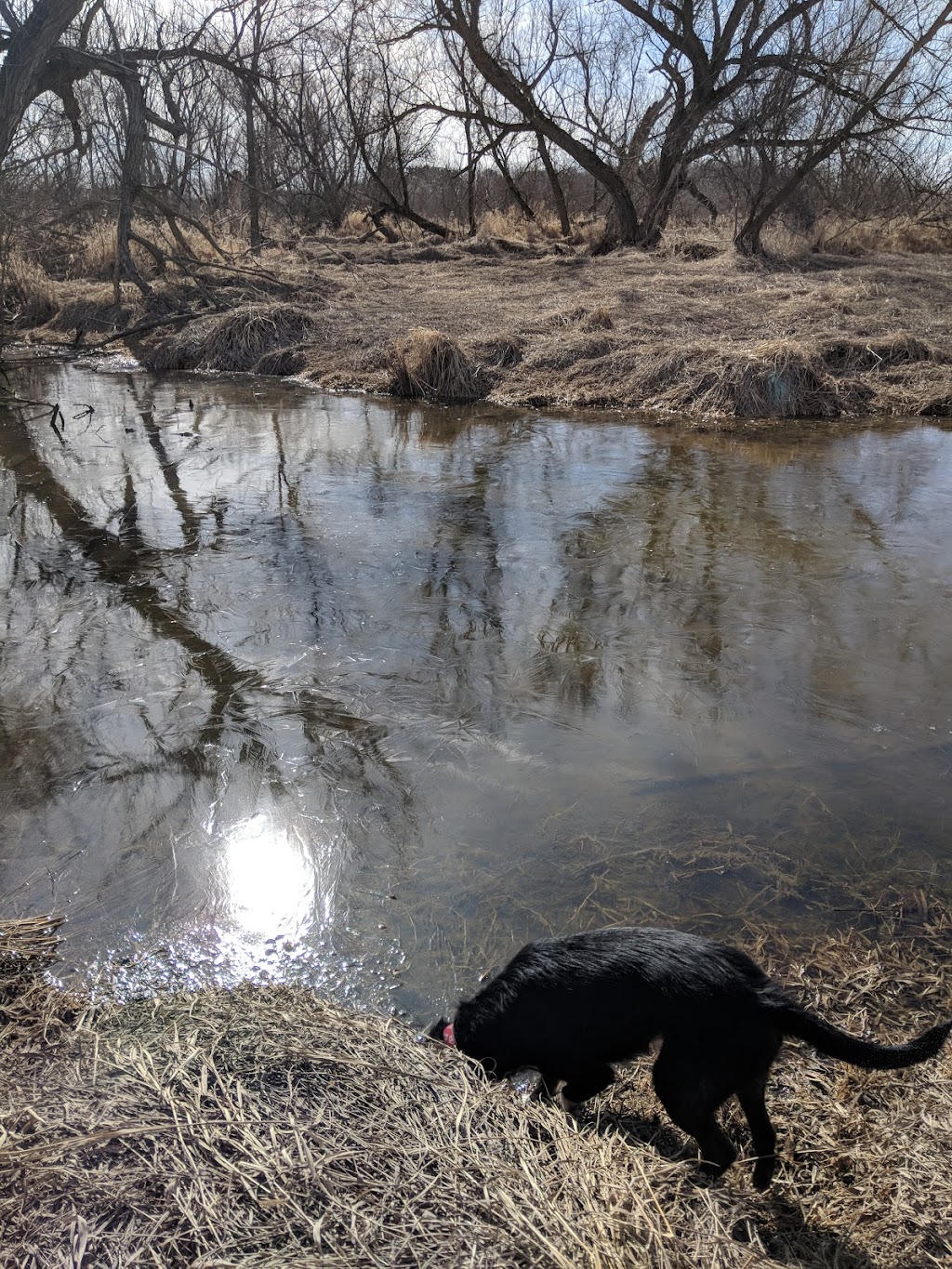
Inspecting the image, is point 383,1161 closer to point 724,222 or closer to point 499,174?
point 724,222

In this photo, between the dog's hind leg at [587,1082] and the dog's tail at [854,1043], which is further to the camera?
the dog's hind leg at [587,1082]

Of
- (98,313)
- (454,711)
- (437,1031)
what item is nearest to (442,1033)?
Result: (437,1031)

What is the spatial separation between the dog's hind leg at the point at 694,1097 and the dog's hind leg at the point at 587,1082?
173 millimetres

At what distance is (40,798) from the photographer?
3.84 meters

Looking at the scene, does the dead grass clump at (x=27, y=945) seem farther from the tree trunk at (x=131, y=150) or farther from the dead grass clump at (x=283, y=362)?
the dead grass clump at (x=283, y=362)

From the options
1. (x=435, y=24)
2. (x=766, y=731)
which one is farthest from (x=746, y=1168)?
(x=435, y=24)

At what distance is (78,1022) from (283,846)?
1.13 metres

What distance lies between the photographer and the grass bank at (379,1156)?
1706 millimetres

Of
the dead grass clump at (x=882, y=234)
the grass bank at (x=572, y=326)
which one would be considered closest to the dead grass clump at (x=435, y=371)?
the grass bank at (x=572, y=326)

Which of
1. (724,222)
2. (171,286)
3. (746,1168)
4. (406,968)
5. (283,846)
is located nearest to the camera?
(746,1168)

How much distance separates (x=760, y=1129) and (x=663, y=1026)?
39 centimetres

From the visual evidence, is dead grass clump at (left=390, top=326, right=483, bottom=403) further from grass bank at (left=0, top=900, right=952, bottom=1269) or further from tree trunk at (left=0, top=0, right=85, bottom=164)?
grass bank at (left=0, top=900, right=952, bottom=1269)

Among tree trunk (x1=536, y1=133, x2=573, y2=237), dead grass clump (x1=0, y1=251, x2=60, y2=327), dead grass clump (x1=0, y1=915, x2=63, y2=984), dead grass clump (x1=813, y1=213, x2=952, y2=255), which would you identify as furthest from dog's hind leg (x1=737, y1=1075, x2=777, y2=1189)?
tree trunk (x1=536, y1=133, x2=573, y2=237)

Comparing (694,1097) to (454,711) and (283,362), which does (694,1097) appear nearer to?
(454,711)
